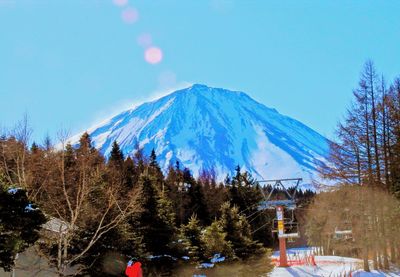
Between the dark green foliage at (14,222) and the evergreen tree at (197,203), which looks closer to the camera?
the dark green foliage at (14,222)

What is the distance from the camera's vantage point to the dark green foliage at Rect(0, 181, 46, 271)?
11898 mm

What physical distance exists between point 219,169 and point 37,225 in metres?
182

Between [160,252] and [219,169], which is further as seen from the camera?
[219,169]

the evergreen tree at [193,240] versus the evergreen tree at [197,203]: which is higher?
the evergreen tree at [197,203]

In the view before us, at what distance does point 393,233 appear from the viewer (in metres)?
25.8

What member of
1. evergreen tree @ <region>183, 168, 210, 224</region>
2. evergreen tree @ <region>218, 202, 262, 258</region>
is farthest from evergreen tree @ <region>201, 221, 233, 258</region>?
evergreen tree @ <region>183, 168, 210, 224</region>

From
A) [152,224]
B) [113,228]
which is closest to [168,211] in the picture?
[152,224]

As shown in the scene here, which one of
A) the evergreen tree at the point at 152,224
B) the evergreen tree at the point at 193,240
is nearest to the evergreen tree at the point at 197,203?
the evergreen tree at the point at 193,240

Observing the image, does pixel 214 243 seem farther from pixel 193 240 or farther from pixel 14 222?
pixel 14 222

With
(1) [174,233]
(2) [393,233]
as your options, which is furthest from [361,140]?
(1) [174,233]

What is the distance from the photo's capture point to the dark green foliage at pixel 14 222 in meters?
11.9

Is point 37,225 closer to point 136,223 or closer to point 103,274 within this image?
point 103,274

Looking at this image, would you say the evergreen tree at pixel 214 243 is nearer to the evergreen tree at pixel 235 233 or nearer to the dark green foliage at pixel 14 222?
the evergreen tree at pixel 235 233

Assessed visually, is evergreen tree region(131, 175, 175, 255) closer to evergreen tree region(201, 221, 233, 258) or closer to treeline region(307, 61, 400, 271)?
evergreen tree region(201, 221, 233, 258)
